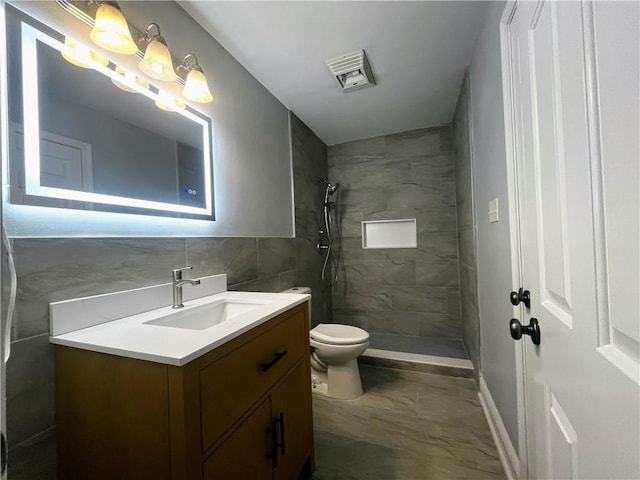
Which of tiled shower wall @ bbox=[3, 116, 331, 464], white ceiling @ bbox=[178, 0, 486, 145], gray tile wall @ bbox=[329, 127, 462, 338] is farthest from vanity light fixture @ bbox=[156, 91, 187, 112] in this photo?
gray tile wall @ bbox=[329, 127, 462, 338]

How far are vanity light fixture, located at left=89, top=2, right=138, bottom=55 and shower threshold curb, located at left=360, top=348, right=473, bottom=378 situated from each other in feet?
8.19

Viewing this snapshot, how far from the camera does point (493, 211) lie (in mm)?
1327

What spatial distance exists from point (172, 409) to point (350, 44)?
191cm

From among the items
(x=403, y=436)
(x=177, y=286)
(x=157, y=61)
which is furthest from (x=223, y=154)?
(x=403, y=436)

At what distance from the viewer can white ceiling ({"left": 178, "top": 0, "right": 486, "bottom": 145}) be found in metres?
1.36

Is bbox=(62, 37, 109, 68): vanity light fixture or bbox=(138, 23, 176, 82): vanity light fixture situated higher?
bbox=(138, 23, 176, 82): vanity light fixture

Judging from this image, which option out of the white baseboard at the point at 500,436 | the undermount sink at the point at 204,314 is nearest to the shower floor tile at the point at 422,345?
the white baseboard at the point at 500,436

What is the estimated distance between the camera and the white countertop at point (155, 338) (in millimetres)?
662

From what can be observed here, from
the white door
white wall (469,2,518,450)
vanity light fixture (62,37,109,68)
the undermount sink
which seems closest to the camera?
the white door

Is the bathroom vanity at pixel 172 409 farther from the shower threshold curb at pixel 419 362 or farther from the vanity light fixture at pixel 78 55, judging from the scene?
the shower threshold curb at pixel 419 362

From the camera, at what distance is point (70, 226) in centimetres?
89

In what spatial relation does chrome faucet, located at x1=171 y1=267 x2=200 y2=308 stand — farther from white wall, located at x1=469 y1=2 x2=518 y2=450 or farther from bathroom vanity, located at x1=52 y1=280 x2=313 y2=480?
white wall, located at x1=469 y1=2 x2=518 y2=450

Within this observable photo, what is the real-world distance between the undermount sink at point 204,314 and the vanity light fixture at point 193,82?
100 centimetres

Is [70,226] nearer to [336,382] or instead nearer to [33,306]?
[33,306]
